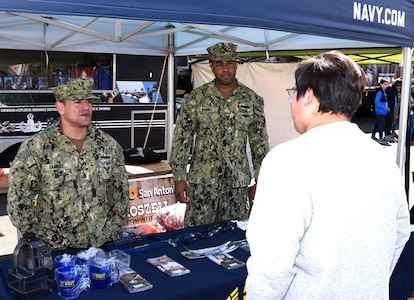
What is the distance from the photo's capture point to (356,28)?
122 inches

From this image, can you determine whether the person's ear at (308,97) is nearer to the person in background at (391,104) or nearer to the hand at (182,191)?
the hand at (182,191)

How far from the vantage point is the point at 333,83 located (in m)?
1.36

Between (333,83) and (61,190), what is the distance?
1766 mm

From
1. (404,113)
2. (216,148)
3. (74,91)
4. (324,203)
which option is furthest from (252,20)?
(404,113)

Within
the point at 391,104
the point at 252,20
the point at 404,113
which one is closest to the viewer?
the point at 252,20

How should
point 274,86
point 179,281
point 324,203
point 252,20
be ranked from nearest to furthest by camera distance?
point 324,203, point 179,281, point 252,20, point 274,86

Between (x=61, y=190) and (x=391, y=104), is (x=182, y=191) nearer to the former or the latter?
(x=61, y=190)

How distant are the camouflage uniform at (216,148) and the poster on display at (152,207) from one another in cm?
89

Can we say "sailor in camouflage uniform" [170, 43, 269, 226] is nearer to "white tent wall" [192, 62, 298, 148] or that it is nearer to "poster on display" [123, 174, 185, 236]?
"poster on display" [123, 174, 185, 236]

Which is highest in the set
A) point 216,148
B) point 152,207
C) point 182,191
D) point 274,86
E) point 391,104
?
point 274,86

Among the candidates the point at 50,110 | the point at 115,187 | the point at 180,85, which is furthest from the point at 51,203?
the point at 180,85

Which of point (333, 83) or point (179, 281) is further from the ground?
point (333, 83)

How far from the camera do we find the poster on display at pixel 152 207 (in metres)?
4.39

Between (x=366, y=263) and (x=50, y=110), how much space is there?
6.15 m
